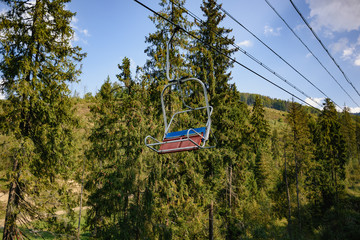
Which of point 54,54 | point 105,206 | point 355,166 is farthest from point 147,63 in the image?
point 355,166

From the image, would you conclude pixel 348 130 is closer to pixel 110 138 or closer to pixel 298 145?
pixel 298 145

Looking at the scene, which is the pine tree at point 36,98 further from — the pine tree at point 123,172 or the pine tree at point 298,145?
the pine tree at point 298,145

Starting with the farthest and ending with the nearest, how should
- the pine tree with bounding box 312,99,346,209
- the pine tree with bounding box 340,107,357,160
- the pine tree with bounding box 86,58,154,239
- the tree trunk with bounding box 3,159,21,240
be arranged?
the pine tree with bounding box 340,107,357,160
the pine tree with bounding box 312,99,346,209
the pine tree with bounding box 86,58,154,239
the tree trunk with bounding box 3,159,21,240

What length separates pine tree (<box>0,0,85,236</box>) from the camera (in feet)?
30.0

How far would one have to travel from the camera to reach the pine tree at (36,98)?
9156mm

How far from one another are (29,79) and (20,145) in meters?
3.05

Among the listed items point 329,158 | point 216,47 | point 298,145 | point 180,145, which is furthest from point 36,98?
point 329,158

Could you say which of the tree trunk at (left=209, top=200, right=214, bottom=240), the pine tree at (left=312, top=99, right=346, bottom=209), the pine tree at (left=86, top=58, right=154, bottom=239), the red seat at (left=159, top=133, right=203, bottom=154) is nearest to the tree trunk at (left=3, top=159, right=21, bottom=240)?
the pine tree at (left=86, top=58, right=154, bottom=239)

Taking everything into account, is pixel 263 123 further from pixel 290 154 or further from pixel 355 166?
pixel 355 166

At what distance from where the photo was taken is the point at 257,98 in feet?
114

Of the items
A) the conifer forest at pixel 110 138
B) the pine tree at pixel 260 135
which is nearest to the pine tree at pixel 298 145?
the pine tree at pixel 260 135

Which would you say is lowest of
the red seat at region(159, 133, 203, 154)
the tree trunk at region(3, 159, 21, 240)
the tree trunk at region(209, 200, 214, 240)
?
the tree trunk at region(209, 200, 214, 240)

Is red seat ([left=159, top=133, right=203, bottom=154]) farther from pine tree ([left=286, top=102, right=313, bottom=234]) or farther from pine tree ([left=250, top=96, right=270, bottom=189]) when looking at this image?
pine tree ([left=286, top=102, right=313, bottom=234])

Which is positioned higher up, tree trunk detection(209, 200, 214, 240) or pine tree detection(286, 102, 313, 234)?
pine tree detection(286, 102, 313, 234)
